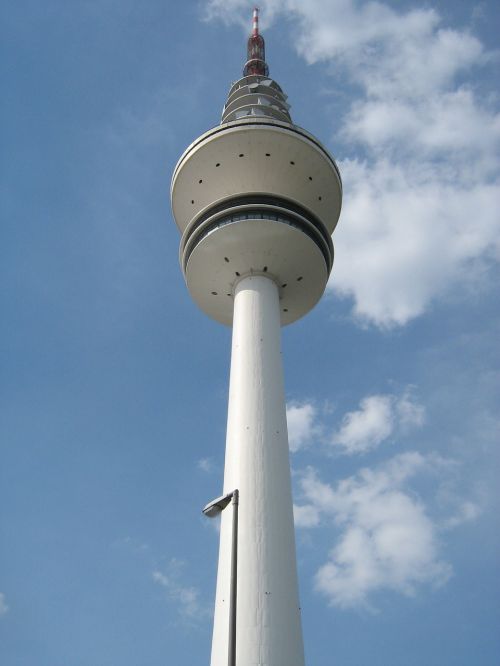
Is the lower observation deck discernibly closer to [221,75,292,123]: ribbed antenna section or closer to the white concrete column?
the white concrete column

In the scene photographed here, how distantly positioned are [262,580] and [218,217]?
1732cm

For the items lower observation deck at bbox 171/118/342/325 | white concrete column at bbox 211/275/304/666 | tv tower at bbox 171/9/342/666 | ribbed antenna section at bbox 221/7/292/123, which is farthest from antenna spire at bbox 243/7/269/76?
white concrete column at bbox 211/275/304/666

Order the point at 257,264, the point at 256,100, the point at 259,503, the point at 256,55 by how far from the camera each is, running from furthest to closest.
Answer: the point at 256,55 < the point at 256,100 < the point at 257,264 < the point at 259,503

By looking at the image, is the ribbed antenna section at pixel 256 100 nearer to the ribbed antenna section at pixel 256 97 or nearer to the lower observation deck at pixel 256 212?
the ribbed antenna section at pixel 256 97

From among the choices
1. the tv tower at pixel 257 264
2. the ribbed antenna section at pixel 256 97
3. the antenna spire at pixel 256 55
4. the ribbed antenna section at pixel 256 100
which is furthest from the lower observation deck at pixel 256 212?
the antenna spire at pixel 256 55

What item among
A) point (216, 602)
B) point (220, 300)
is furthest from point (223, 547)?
point (220, 300)

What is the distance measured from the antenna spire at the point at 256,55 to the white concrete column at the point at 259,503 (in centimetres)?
2289

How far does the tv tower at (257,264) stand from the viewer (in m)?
22.5

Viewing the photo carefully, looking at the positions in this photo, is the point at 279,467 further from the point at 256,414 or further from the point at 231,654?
the point at 231,654

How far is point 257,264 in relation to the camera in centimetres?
3059

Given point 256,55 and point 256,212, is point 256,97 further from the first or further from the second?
point 256,212

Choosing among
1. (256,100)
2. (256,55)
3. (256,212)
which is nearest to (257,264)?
(256,212)

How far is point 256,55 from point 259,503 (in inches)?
1403

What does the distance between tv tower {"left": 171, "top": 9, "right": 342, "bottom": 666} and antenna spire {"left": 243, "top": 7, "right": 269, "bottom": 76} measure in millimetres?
8679
